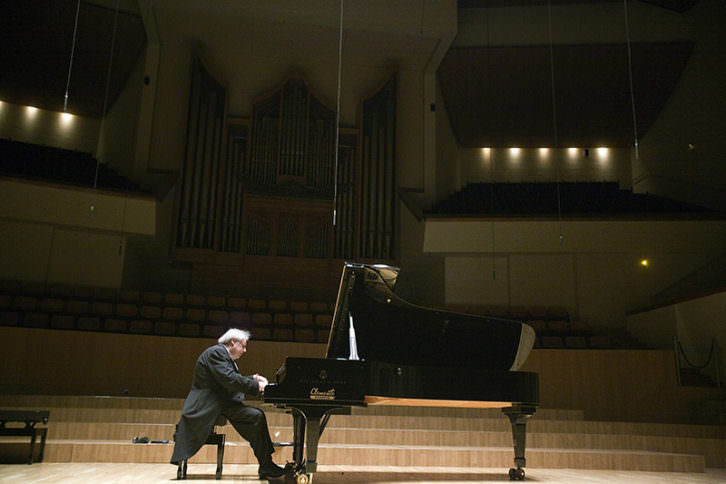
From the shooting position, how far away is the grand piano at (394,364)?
2.81m

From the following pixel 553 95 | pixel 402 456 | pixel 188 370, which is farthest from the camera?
pixel 553 95

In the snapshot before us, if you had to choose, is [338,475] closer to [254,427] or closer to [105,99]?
[254,427]

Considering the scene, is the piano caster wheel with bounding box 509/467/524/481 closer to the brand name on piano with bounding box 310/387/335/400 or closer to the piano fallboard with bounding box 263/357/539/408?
the piano fallboard with bounding box 263/357/539/408

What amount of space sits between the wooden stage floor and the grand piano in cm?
30

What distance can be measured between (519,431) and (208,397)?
1.70m

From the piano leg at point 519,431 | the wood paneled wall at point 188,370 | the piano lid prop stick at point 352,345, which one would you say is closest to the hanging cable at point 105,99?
the wood paneled wall at point 188,370

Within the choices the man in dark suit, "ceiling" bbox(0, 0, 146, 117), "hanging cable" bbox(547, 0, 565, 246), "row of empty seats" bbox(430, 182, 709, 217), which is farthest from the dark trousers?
"ceiling" bbox(0, 0, 146, 117)

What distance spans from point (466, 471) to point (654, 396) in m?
3.25

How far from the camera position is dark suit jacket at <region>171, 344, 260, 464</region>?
3.04 m

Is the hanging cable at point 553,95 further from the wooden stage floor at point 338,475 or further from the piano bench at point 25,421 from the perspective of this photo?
the piano bench at point 25,421

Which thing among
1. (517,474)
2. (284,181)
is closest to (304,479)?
(517,474)

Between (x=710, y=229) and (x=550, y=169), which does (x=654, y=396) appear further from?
(x=550, y=169)

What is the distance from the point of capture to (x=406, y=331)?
10.0 feet

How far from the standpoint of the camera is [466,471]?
148 inches
